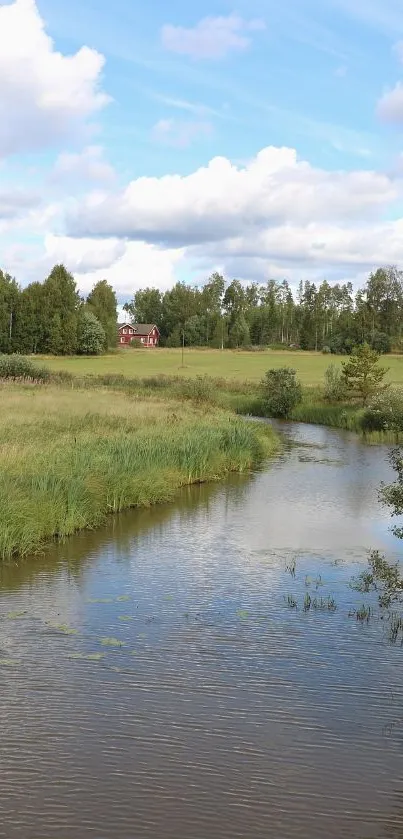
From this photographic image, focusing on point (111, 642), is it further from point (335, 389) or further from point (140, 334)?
point (140, 334)

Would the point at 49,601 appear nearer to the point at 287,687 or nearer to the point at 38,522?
the point at 38,522

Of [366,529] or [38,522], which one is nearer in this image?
[38,522]

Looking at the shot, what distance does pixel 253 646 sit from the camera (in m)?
10.8

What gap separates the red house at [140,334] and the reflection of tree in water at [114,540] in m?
117

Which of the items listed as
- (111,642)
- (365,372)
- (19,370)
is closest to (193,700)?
(111,642)

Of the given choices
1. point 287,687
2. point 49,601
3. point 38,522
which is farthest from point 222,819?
point 38,522

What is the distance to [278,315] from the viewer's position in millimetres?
143500

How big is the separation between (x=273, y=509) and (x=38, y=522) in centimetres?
763

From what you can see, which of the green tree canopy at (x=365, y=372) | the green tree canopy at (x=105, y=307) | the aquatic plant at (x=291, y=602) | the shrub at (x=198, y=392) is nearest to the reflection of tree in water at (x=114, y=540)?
the aquatic plant at (x=291, y=602)

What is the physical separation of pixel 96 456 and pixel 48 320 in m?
80.4

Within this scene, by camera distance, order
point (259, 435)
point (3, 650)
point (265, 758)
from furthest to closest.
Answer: point (259, 435), point (3, 650), point (265, 758)

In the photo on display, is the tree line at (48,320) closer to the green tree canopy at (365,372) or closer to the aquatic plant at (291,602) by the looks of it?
the green tree canopy at (365,372)

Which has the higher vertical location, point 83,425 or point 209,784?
point 83,425

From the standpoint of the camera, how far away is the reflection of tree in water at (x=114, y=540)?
1413 cm
